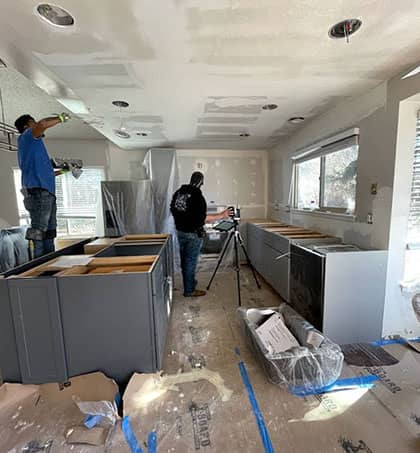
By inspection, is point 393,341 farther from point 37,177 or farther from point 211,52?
point 37,177

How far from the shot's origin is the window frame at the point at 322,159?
7.75 feet

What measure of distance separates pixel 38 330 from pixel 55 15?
5.46 feet

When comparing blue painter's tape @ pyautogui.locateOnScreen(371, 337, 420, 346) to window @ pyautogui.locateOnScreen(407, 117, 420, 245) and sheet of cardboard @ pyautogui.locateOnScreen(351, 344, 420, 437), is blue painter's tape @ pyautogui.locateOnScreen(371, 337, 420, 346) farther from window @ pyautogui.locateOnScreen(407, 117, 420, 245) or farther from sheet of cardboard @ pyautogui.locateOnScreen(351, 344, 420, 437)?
window @ pyautogui.locateOnScreen(407, 117, 420, 245)

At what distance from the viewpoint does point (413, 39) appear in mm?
1384

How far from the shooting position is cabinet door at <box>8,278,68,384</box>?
4.51 ft

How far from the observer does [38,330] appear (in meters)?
1.41

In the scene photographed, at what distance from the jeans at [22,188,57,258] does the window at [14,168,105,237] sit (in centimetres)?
265

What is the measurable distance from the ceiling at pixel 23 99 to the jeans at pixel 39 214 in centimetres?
112

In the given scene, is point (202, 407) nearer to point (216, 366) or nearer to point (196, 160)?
point (216, 366)

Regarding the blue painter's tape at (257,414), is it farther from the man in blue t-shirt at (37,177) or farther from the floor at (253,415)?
the man in blue t-shirt at (37,177)

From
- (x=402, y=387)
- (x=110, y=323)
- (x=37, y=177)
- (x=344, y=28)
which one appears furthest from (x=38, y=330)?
(x=344, y=28)

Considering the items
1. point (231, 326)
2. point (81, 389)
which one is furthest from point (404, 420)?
point (81, 389)

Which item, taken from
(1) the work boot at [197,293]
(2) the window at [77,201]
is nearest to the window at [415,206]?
(1) the work boot at [197,293]

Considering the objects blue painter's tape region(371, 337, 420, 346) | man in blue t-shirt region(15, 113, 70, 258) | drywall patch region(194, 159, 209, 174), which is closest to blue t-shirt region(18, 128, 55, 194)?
man in blue t-shirt region(15, 113, 70, 258)
